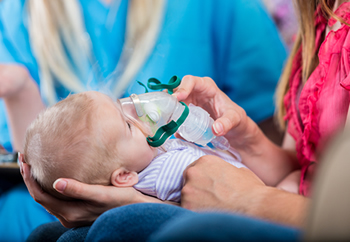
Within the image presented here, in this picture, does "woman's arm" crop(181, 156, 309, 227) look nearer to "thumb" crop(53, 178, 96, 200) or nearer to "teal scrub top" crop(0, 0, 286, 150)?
"thumb" crop(53, 178, 96, 200)

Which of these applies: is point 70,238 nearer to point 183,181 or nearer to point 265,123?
point 183,181

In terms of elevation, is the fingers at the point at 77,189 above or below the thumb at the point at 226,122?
below

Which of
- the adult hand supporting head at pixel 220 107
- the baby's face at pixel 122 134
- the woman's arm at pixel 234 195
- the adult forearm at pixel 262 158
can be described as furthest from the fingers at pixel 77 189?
the adult forearm at pixel 262 158

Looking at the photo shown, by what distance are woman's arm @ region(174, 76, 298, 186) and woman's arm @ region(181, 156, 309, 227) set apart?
0.42 feet

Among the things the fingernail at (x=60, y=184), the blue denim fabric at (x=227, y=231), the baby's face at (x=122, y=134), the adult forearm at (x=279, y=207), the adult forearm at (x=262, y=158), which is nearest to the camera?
the blue denim fabric at (x=227, y=231)

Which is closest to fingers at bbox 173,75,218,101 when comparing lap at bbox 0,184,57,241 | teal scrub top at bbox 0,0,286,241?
teal scrub top at bbox 0,0,286,241

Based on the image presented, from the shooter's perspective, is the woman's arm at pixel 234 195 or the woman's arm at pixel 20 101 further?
the woman's arm at pixel 20 101

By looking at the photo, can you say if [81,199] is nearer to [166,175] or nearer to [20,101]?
[166,175]

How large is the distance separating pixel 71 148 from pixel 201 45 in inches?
43.4

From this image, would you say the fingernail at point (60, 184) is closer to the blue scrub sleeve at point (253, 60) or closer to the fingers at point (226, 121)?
the fingers at point (226, 121)

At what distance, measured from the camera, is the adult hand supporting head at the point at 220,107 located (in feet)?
3.06

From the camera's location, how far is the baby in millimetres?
827

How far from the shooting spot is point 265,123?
5.63 ft

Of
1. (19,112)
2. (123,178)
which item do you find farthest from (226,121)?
(19,112)
